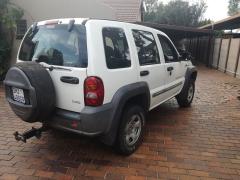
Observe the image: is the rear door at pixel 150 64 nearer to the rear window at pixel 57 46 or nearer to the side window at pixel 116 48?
the side window at pixel 116 48

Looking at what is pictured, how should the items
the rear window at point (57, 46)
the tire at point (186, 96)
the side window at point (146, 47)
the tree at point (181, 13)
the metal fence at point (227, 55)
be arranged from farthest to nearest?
the tree at point (181, 13)
the metal fence at point (227, 55)
the tire at point (186, 96)
the side window at point (146, 47)
the rear window at point (57, 46)

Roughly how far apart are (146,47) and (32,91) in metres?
2.09

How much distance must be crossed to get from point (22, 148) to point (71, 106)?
1438 mm

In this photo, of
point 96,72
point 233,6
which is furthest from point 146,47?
point 233,6

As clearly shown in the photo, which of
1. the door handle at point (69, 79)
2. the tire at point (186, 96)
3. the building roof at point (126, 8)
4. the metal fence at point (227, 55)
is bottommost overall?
the metal fence at point (227, 55)

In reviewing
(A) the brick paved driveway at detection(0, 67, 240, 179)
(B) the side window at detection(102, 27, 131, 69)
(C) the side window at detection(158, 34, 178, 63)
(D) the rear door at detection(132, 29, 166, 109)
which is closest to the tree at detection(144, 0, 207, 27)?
(C) the side window at detection(158, 34, 178, 63)

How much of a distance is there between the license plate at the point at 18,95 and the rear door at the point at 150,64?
1747 mm

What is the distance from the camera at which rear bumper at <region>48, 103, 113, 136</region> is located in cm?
314

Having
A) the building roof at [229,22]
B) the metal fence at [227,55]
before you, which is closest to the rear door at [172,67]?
the metal fence at [227,55]

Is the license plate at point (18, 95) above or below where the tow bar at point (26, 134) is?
above

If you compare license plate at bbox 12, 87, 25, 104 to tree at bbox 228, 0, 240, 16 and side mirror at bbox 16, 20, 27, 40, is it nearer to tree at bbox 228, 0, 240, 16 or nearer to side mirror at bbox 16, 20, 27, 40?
side mirror at bbox 16, 20, 27, 40

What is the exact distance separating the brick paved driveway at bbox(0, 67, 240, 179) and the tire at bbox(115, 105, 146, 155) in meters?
0.14

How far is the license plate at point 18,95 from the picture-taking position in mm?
3303

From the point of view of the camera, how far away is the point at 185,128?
16.9 feet
